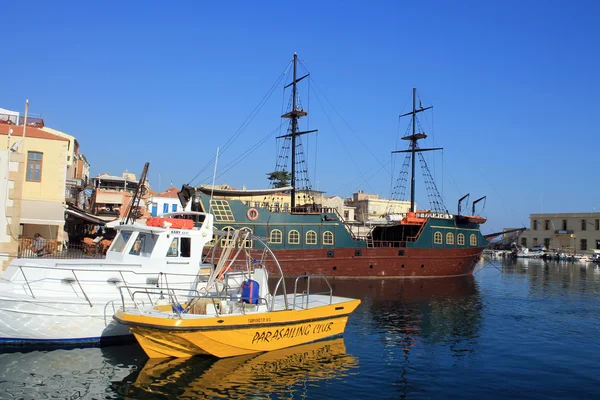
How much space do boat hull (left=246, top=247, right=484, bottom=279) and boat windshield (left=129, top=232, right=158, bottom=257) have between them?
56.9ft

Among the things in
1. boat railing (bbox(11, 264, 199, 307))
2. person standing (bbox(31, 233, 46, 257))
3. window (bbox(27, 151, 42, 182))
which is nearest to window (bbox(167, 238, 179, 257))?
boat railing (bbox(11, 264, 199, 307))

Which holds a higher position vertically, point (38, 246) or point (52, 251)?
point (38, 246)

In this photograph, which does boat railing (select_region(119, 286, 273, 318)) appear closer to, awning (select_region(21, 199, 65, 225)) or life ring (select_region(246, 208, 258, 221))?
awning (select_region(21, 199, 65, 225))

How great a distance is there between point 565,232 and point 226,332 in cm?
9063

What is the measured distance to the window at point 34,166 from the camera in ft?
94.4

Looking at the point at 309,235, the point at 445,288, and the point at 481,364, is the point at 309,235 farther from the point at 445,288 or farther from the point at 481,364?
the point at 481,364

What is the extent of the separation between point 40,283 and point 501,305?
21.4 metres

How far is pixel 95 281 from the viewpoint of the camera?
15062 millimetres

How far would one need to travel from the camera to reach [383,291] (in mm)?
30156

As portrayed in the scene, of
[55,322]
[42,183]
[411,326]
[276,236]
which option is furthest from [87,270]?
[276,236]

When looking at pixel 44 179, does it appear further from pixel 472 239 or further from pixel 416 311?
pixel 472 239

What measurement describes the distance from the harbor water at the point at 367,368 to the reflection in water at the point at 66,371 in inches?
0.9

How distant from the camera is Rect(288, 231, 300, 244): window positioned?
35.0 metres

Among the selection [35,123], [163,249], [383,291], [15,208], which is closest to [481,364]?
[163,249]
